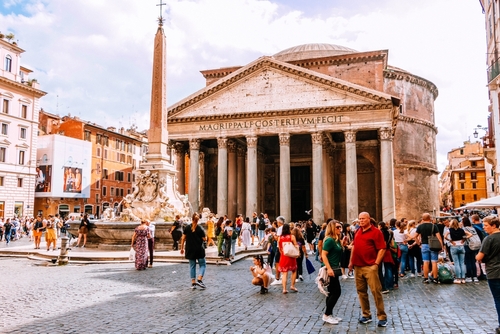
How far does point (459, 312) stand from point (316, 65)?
27.4m

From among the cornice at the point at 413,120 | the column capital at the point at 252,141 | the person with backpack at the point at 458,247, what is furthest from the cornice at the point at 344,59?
the person with backpack at the point at 458,247

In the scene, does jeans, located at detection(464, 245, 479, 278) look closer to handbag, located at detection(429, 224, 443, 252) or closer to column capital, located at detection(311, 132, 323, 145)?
handbag, located at detection(429, 224, 443, 252)

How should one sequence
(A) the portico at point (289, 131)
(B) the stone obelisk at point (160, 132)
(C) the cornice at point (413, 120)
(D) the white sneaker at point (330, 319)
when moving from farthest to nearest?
(C) the cornice at point (413, 120) → (A) the portico at point (289, 131) → (B) the stone obelisk at point (160, 132) → (D) the white sneaker at point (330, 319)

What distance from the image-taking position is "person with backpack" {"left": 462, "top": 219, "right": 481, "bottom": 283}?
7.89 metres

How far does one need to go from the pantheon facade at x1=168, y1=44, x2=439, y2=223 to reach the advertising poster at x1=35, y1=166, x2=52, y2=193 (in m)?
13.5

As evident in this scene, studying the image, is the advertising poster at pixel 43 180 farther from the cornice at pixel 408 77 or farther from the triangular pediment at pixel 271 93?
the cornice at pixel 408 77

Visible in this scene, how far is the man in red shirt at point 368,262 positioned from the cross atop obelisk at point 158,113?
7.97 metres

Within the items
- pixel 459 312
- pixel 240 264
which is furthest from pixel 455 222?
pixel 240 264

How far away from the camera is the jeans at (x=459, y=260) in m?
7.95

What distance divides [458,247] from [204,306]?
5.31 meters

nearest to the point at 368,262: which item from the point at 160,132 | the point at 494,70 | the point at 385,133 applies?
the point at 160,132

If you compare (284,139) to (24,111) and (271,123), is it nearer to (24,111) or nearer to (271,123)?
(271,123)

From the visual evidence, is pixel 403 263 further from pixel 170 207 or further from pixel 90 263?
pixel 90 263

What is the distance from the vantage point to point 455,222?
7.90 meters
